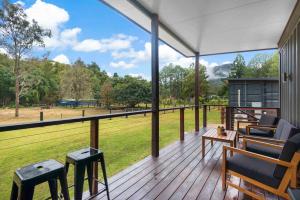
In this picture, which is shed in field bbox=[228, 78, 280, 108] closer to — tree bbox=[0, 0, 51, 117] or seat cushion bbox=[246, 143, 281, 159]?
seat cushion bbox=[246, 143, 281, 159]

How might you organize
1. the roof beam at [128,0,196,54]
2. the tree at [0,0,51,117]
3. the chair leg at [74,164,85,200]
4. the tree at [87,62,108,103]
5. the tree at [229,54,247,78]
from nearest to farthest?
the chair leg at [74,164,85,200] < the roof beam at [128,0,196,54] < the tree at [0,0,51,117] < the tree at [87,62,108,103] < the tree at [229,54,247,78]

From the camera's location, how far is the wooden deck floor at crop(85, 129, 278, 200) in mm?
2230

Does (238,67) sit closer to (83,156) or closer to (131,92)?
(131,92)

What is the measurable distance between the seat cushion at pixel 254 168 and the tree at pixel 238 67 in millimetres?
21665

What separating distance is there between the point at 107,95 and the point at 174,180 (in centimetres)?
1341

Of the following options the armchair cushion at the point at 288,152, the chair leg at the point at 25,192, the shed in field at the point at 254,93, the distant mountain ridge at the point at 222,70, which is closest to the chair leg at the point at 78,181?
the chair leg at the point at 25,192

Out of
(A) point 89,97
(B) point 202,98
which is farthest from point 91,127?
(B) point 202,98

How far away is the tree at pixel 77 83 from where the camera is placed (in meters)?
13.4

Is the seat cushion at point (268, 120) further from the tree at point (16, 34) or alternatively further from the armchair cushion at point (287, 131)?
the tree at point (16, 34)

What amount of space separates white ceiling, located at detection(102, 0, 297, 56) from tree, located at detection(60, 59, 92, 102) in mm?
9886

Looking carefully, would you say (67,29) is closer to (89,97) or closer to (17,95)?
(89,97)

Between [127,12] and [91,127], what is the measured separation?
2.24 metres

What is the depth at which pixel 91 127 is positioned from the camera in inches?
90.7

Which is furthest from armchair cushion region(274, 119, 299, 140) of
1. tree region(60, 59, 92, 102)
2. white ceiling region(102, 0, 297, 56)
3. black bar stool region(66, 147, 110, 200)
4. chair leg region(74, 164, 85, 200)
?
tree region(60, 59, 92, 102)
